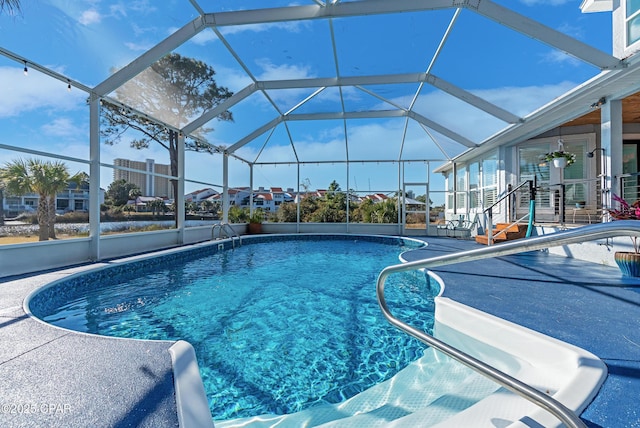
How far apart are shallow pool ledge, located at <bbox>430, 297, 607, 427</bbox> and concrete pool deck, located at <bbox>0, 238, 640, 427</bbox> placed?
0.30 ft

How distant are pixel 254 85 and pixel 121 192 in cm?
414

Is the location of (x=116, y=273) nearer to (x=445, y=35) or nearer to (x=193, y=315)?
(x=193, y=315)

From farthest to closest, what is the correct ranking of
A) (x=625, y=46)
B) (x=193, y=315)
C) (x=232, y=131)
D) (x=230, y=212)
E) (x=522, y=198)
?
(x=230, y=212) → (x=232, y=131) → (x=522, y=198) → (x=625, y=46) → (x=193, y=315)

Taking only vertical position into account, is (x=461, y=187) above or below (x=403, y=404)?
above

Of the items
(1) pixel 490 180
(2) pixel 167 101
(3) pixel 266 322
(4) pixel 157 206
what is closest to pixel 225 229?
(4) pixel 157 206

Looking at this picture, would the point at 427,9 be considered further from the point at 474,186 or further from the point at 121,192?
the point at 474,186

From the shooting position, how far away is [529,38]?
5.05 metres

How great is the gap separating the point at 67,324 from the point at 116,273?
221 cm

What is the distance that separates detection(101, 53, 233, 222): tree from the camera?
243 inches

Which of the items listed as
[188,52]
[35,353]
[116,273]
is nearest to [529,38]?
[188,52]

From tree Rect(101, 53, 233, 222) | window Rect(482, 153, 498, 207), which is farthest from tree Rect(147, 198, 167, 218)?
window Rect(482, 153, 498, 207)

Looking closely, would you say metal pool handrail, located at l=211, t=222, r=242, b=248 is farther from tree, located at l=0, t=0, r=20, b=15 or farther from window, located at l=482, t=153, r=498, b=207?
window, located at l=482, t=153, r=498, b=207

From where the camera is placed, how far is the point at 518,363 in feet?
7.00

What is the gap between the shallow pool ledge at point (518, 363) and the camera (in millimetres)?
1439
